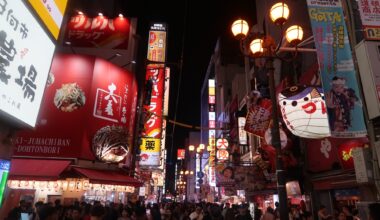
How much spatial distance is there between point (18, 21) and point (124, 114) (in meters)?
14.1

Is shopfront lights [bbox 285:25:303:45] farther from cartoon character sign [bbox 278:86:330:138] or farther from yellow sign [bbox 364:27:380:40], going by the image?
yellow sign [bbox 364:27:380:40]

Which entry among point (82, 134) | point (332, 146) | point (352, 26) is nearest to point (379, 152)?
point (352, 26)

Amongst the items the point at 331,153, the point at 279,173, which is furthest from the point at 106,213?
the point at 331,153

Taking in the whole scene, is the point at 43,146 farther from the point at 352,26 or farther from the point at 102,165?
the point at 352,26

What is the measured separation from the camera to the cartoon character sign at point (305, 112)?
9125 millimetres

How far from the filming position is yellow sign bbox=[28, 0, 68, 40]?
5645 mm

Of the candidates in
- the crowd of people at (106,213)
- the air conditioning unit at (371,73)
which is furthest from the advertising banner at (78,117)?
the air conditioning unit at (371,73)

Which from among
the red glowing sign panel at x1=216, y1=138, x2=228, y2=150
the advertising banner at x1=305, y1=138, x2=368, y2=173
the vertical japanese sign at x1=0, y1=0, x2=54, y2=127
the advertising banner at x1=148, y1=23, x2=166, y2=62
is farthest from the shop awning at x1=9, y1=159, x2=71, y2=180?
the red glowing sign panel at x1=216, y1=138, x2=228, y2=150

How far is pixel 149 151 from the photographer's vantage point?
27.6 metres

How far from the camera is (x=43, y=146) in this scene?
50.9ft

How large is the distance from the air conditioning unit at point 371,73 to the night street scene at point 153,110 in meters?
0.02

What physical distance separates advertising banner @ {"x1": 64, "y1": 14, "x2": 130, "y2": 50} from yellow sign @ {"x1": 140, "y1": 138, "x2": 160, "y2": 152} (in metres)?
9.73

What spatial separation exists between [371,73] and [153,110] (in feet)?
71.7

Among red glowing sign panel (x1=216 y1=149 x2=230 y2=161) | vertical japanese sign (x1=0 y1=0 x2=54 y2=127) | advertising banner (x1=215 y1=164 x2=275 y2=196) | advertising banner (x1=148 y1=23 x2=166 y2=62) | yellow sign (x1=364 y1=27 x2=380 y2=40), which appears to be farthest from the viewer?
red glowing sign panel (x1=216 y1=149 x2=230 y2=161)
